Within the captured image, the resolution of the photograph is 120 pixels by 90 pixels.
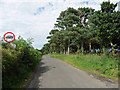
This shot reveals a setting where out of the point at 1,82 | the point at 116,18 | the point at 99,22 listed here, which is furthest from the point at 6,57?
the point at 116,18

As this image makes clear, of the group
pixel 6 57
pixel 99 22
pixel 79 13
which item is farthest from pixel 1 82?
pixel 79 13

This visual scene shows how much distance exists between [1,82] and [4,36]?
3.15 m

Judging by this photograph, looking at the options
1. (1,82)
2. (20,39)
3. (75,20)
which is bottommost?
(1,82)

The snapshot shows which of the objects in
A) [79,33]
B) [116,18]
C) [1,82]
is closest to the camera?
[1,82]

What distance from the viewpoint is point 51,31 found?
41.8 meters

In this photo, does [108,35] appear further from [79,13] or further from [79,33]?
[79,13]

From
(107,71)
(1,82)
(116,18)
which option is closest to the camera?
(1,82)

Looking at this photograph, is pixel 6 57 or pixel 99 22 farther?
pixel 99 22

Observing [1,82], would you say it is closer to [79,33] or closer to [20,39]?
[20,39]

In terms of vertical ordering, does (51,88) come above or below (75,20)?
below

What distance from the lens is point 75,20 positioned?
2189cm

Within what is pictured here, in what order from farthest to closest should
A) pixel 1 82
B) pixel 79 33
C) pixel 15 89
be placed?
pixel 79 33, pixel 15 89, pixel 1 82

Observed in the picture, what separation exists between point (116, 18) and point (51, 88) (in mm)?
11113

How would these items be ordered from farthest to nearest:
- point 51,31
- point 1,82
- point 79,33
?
point 51,31, point 79,33, point 1,82
